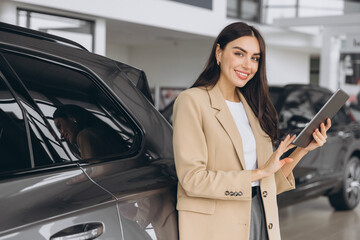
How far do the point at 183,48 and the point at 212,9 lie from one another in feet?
9.54

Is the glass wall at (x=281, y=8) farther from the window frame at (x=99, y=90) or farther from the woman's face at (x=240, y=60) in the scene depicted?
the window frame at (x=99, y=90)

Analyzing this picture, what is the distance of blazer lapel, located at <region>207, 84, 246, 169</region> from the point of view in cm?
218

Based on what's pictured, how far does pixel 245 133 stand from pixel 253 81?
0.97ft

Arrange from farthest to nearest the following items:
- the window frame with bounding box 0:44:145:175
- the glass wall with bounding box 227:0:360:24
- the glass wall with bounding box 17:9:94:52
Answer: the glass wall with bounding box 227:0:360:24
the glass wall with bounding box 17:9:94:52
the window frame with bounding box 0:44:145:175

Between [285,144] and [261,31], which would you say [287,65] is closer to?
[261,31]

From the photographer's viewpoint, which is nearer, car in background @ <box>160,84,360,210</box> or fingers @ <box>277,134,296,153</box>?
fingers @ <box>277,134,296,153</box>

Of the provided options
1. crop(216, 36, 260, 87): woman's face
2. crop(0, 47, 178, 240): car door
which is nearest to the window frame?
crop(0, 47, 178, 240): car door

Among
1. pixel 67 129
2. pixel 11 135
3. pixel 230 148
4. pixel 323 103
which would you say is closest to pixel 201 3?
pixel 323 103

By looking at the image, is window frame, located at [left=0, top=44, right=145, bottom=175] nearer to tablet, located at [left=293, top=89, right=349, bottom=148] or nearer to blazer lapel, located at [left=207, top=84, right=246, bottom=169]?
blazer lapel, located at [left=207, top=84, right=246, bottom=169]

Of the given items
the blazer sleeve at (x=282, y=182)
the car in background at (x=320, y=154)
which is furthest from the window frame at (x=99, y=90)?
the car in background at (x=320, y=154)

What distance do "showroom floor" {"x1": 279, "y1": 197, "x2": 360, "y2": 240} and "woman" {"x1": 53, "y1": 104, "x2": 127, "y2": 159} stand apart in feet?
13.3

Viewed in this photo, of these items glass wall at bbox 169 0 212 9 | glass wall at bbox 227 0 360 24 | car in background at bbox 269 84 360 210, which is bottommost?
car in background at bbox 269 84 360 210

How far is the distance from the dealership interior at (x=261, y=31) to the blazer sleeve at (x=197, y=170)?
12.7 feet

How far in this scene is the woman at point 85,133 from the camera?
191 centimetres
